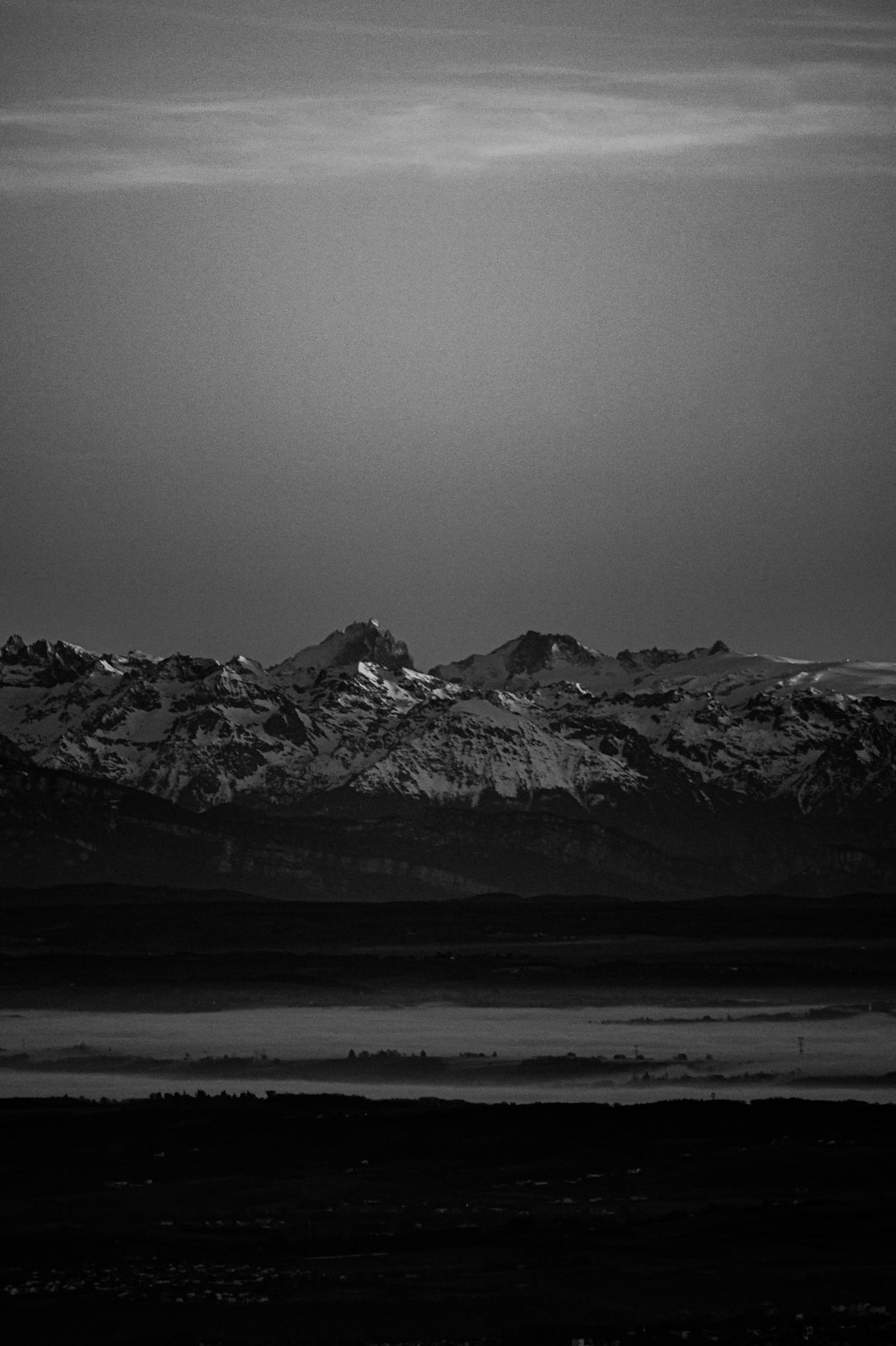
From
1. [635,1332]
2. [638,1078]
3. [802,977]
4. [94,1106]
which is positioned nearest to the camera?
[635,1332]

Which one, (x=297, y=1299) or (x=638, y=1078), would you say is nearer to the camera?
(x=297, y=1299)

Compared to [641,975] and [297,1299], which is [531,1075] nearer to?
[297,1299]

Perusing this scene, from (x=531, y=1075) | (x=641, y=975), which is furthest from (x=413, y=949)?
(x=531, y=1075)

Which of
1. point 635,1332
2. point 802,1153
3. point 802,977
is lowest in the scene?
point 635,1332

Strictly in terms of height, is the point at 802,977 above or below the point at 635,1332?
above

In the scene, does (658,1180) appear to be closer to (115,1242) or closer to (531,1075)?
(115,1242)

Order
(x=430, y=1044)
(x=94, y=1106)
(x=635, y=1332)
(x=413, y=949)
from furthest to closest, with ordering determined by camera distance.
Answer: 1. (x=413, y=949)
2. (x=430, y=1044)
3. (x=94, y=1106)
4. (x=635, y=1332)

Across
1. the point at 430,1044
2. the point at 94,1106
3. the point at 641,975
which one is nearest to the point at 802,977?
the point at 641,975
